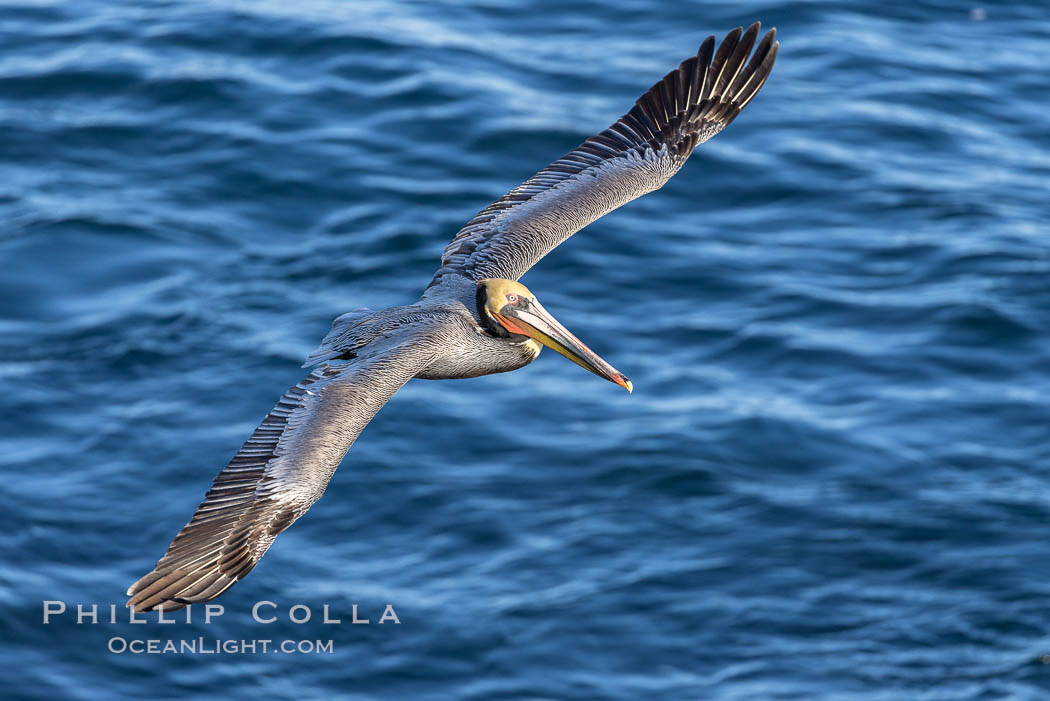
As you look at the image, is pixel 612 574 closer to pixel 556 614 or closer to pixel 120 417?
pixel 556 614

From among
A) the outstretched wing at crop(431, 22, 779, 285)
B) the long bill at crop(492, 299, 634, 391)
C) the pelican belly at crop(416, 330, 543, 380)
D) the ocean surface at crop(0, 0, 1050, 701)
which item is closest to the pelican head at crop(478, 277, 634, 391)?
the long bill at crop(492, 299, 634, 391)

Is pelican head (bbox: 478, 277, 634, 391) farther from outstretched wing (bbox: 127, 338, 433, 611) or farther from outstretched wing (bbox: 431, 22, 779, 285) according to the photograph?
outstretched wing (bbox: 127, 338, 433, 611)

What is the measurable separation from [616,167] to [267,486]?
200 inches

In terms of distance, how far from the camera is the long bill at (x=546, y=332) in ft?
39.6

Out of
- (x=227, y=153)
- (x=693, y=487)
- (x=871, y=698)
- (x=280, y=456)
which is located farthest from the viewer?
(x=227, y=153)

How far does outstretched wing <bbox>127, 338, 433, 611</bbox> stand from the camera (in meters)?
10.4

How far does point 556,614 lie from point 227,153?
9808 millimetres

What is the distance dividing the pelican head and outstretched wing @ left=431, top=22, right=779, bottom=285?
0.76m

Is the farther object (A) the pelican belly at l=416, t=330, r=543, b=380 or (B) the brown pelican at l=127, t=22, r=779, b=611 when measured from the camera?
(A) the pelican belly at l=416, t=330, r=543, b=380

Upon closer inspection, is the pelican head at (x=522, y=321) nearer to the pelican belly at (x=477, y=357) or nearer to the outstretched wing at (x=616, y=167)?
the pelican belly at (x=477, y=357)

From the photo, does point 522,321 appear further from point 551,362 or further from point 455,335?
point 551,362

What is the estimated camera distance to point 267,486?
1076 centimetres

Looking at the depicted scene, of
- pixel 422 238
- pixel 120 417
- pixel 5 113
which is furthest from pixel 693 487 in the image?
pixel 5 113

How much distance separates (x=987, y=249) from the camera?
22.8 meters
